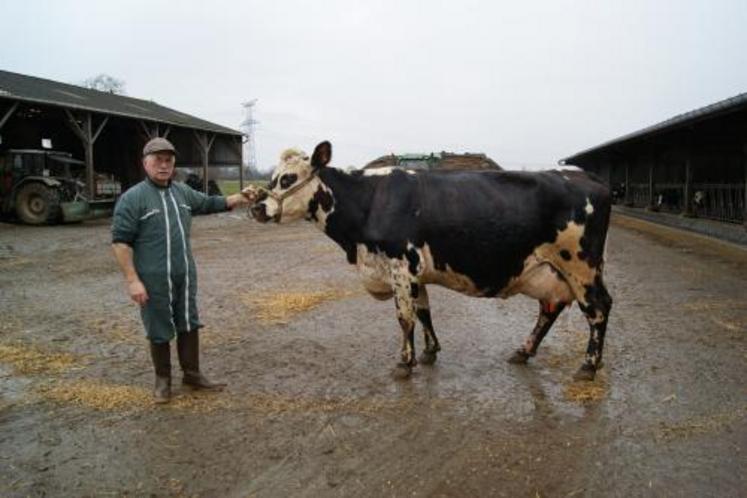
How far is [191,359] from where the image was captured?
4.54 metres

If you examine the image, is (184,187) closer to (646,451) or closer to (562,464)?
(562,464)

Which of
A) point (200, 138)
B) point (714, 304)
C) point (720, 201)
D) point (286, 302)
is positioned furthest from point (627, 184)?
point (286, 302)

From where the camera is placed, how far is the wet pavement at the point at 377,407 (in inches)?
129

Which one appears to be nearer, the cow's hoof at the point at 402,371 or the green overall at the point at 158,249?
the green overall at the point at 158,249

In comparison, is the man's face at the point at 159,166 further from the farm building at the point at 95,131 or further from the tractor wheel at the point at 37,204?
the farm building at the point at 95,131

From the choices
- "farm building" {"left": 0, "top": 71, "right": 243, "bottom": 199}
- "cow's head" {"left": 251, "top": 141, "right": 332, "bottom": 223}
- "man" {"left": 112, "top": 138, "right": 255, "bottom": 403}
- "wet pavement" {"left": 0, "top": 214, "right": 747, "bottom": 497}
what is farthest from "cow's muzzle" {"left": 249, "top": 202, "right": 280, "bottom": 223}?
"farm building" {"left": 0, "top": 71, "right": 243, "bottom": 199}

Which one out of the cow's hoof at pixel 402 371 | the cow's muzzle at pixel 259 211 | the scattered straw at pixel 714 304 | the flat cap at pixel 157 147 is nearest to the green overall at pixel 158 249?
the flat cap at pixel 157 147

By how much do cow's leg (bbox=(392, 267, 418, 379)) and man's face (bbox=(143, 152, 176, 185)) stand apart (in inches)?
72.5

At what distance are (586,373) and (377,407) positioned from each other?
1726mm

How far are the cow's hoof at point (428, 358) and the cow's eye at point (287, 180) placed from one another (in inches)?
73.9

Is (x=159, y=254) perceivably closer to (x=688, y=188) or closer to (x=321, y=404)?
(x=321, y=404)

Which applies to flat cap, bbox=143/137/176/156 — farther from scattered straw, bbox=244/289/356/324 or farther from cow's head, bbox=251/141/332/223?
scattered straw, bbox=244/289/356/324

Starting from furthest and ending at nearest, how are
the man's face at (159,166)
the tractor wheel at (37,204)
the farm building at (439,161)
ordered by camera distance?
the farm building at (439,161), the tractor wheel at (37,204), the man's face at (159,166)

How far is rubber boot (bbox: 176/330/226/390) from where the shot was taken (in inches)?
178
